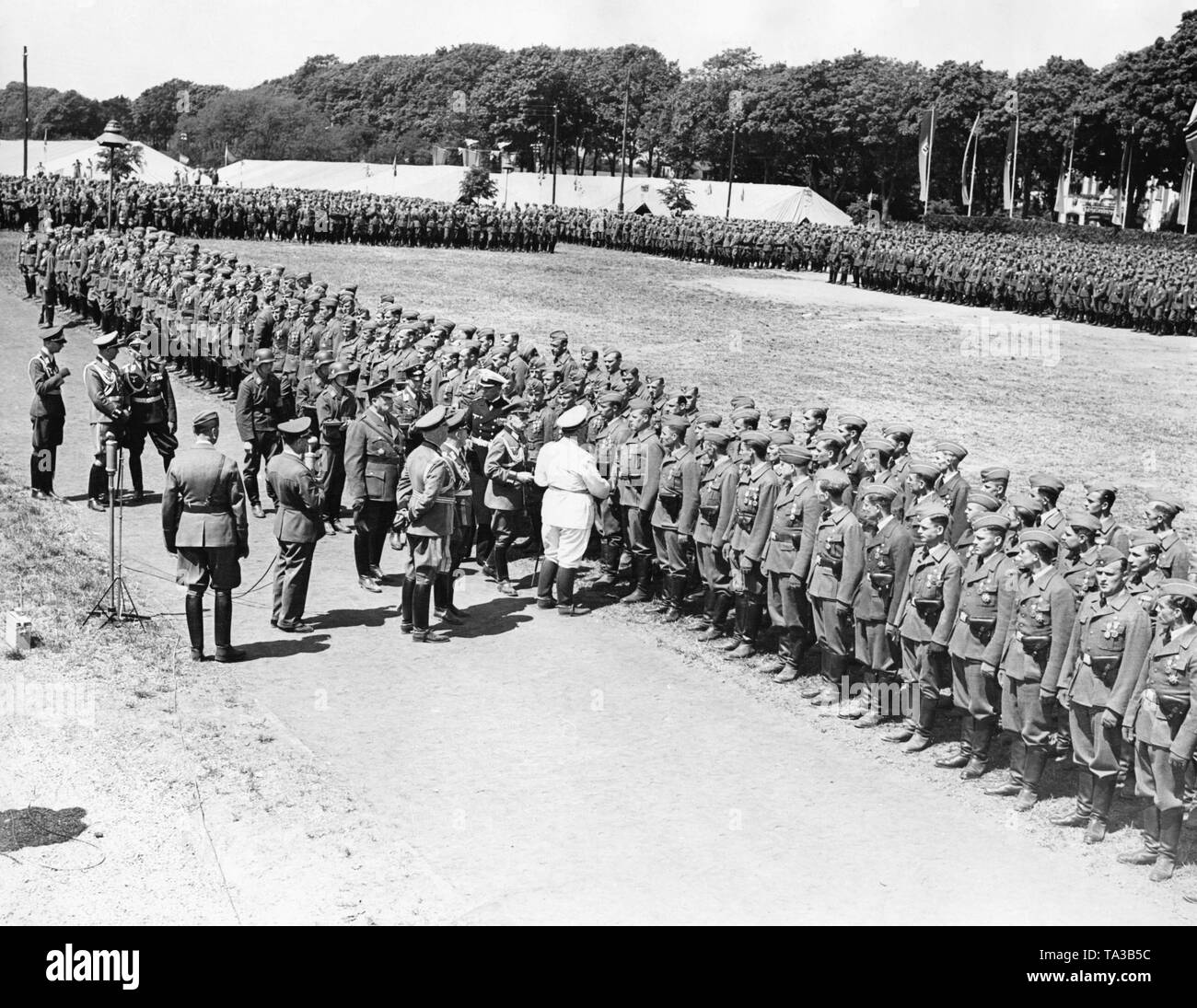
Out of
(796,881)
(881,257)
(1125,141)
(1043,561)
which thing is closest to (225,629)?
(796,881)

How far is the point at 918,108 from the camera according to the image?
6969 cm

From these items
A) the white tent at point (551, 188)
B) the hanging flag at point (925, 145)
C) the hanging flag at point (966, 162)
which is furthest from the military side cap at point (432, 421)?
the white tent at point (551, 188)

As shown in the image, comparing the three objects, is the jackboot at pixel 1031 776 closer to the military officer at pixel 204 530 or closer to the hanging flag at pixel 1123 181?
the military officer at pixel 204 530

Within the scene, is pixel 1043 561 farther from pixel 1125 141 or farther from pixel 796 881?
pixel 1125 141

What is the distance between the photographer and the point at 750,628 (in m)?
9.62

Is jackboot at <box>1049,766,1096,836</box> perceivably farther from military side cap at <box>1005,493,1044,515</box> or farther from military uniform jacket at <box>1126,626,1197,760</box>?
military side cap at <box>1005,493,1044,515</box>

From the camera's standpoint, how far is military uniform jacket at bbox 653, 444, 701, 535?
388 inches

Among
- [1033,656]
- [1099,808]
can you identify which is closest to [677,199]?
[1033,656]

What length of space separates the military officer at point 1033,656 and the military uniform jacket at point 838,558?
1155mm

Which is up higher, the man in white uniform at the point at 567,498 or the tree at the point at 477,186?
the tree at the point at 477,186

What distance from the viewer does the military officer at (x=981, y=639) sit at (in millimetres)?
7438

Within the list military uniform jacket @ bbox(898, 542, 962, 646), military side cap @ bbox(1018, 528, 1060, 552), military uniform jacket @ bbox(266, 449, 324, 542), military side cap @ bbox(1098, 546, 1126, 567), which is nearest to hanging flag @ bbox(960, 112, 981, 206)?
military side cap @ bbox(1098, 546, 1126, 567)

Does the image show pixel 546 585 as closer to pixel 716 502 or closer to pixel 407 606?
pixel 407 606

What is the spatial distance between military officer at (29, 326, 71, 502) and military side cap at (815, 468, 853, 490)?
7.67 metres
